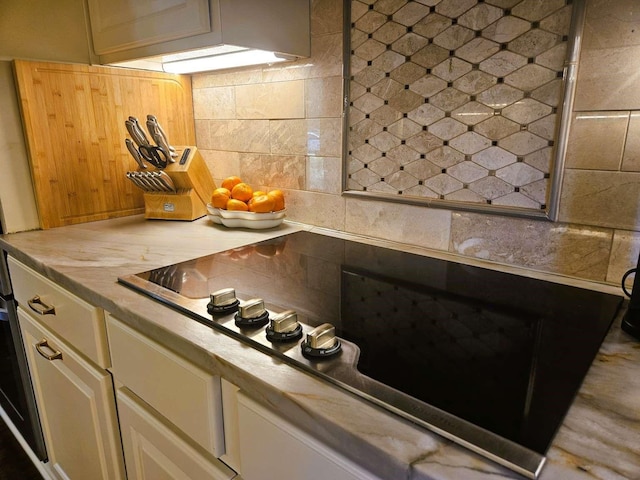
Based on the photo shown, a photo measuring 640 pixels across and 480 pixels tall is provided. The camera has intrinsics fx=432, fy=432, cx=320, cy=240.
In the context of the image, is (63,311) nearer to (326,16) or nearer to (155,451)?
(155,451)

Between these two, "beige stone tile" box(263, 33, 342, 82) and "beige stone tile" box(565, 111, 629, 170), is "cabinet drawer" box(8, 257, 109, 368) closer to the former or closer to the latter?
"beige stone tile" box(263, 33, 342, 82)

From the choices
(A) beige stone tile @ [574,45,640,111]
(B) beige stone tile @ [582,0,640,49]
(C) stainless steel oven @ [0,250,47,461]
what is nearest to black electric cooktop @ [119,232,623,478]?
(A) beige stone tile @ [574,45,640,111]

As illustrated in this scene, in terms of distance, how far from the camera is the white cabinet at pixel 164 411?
70cm

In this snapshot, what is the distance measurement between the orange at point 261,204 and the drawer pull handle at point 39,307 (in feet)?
1.96

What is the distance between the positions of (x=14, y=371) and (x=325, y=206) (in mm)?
1179

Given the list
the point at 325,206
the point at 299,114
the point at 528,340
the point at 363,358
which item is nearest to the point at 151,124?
the point at 299,114

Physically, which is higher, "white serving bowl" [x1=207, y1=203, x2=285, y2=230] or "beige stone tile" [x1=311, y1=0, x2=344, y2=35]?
"beige stone tile" [x1=311, y1=0, x2=344, y2=35]

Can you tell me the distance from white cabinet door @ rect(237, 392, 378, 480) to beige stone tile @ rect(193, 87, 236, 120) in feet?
3.90

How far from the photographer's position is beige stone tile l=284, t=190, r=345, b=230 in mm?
1324

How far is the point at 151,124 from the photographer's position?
1.40 meters

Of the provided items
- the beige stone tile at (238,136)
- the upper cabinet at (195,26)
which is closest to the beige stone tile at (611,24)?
the upper cabinet at (195,26)

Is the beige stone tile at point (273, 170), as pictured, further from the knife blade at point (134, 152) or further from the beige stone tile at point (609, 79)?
the beige stone tile at point (609, 79)

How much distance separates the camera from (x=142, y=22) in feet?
4.01

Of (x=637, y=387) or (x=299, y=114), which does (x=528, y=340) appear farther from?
(x=299, y=114)
